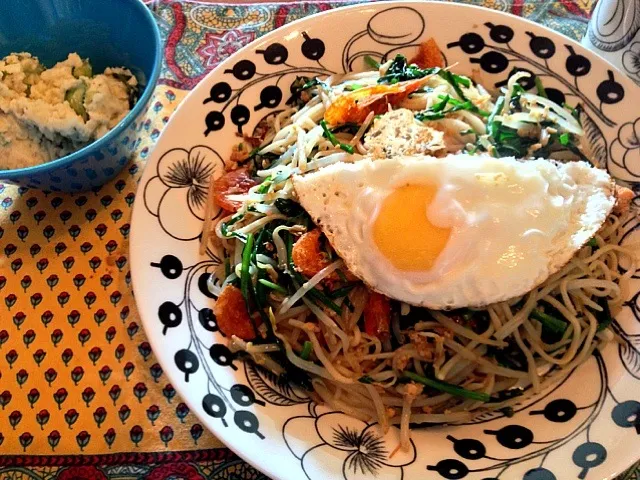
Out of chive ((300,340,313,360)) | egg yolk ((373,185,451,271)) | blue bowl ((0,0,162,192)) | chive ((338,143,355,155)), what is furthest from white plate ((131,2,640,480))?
egg yolk ((373,185,451,271))

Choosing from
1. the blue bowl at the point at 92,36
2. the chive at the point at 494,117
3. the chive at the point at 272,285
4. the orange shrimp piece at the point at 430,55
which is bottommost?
the chive at the point at 272,285

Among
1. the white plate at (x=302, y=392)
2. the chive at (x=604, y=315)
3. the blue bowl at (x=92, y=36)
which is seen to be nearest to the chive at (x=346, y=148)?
the white plate at (x=302, y=392)

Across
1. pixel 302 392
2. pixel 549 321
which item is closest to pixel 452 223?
pixel 549 321

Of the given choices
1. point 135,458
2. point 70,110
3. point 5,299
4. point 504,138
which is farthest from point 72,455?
point 504,138

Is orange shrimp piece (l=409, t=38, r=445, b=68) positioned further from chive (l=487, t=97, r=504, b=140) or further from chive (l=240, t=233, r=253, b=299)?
chive (l=240, t=233, r=253, b=299)

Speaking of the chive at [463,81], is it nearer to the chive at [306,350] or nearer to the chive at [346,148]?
the chive at [346,148]
